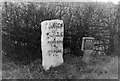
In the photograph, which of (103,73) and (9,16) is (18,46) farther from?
(103,73)

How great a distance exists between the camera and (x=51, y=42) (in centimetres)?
636

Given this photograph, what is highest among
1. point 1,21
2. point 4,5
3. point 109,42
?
point 4,5

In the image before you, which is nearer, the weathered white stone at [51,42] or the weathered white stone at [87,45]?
the weathered white stone at [51,42]

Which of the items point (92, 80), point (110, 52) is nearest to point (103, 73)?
point (92, 80)

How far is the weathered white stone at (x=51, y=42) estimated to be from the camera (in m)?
6.29

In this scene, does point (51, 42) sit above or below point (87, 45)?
above

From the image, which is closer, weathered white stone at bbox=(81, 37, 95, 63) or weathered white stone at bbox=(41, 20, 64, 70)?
weathered white stone at bbox=(41, 20, 64, 70)

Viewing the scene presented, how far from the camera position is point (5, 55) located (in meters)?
7.14

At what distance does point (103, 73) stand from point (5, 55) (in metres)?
2.85

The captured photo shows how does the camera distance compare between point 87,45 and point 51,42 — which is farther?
point 87,45

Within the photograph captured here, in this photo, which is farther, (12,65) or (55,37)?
(12,65)

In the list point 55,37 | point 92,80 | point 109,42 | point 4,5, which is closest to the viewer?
point 92,80

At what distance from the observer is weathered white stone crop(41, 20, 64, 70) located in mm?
6293

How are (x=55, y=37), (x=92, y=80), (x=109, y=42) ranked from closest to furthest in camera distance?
(x=92, y=80) < (x=55, y=37) < (x=109, y=42)
